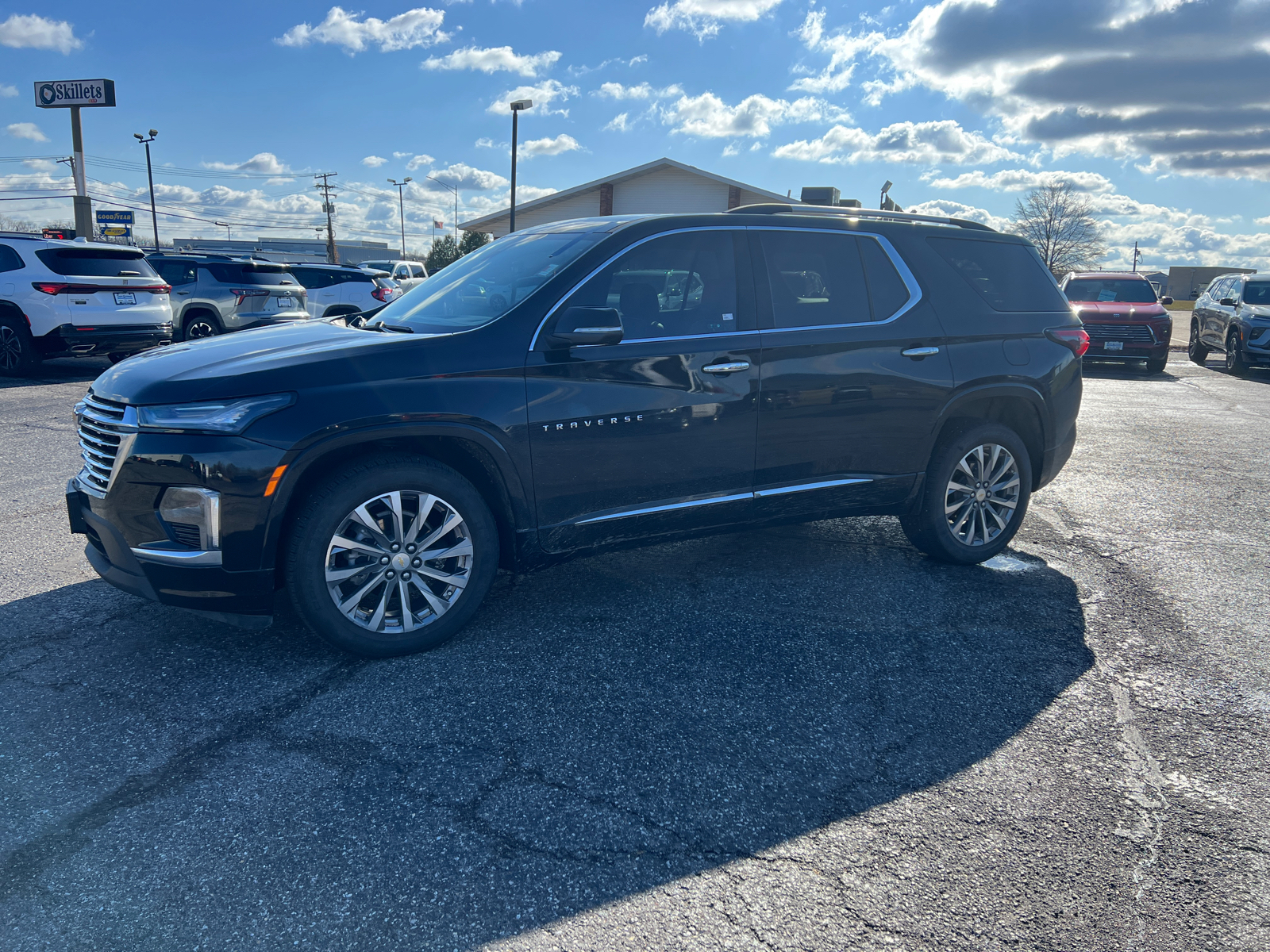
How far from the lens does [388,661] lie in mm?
3633

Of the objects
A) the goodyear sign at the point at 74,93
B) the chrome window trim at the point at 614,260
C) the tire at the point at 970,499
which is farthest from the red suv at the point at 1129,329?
the goodyear sign at the point at 74,93

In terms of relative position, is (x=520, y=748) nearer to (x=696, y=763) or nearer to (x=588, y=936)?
(x=696, y=763)

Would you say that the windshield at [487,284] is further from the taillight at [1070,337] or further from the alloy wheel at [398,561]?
the taillight at [1070,337]

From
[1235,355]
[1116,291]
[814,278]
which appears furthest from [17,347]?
[1235,355]

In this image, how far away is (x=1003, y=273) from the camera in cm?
505

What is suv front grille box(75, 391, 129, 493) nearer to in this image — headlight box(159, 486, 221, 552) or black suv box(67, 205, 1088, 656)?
black suv box(67, 205, 1088, 656)

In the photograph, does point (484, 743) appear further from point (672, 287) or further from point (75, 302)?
point (75, 302)

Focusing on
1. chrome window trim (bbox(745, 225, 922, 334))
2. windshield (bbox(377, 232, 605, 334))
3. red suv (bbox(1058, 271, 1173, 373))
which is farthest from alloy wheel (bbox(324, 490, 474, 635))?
red suv (bbox(1058, 271, 1173, 373))

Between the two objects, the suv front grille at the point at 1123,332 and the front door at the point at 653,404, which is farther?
the suv front grille at the point at 1123,332

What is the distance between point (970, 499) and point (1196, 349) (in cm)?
1778

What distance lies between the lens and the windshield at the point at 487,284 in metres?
3.90

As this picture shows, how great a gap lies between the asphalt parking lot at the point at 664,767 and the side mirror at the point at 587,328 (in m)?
1.32

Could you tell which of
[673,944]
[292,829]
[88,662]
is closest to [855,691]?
[673,944]

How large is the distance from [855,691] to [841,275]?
217 cm
